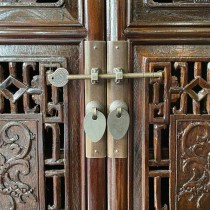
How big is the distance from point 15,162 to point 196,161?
348 millimetres

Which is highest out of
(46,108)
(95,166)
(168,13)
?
(168,13)

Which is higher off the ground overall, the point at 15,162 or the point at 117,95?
the point at 117,95

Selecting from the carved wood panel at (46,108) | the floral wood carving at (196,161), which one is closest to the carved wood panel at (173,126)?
the floral wood carving at (196,161)

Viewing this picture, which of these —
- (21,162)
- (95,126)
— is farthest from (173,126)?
(21,162)

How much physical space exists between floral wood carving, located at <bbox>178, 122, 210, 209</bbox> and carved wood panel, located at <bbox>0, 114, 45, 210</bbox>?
27 centimetres

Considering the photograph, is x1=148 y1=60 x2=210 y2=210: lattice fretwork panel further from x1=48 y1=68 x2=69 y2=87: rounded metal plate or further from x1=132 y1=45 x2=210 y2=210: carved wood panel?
x1=48 y1=68 x2=69 y2=87: rounded metal plate

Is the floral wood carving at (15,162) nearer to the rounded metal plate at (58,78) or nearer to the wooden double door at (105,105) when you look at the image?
the wooden double door at (105,105)

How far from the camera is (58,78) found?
0.66 m

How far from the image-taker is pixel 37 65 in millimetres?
701

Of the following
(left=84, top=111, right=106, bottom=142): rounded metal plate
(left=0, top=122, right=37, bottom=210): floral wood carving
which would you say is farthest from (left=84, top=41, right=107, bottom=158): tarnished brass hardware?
(left=0, top=122, right=37, bottom=210): floral wood carving

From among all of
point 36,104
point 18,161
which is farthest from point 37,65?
point 18,161

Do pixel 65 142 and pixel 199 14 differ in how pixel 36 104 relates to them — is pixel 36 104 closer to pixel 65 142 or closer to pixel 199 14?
pixel 65 142

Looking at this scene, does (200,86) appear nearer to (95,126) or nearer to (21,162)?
(95,126)

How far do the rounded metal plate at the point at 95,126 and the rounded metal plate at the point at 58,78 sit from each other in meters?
0.08
